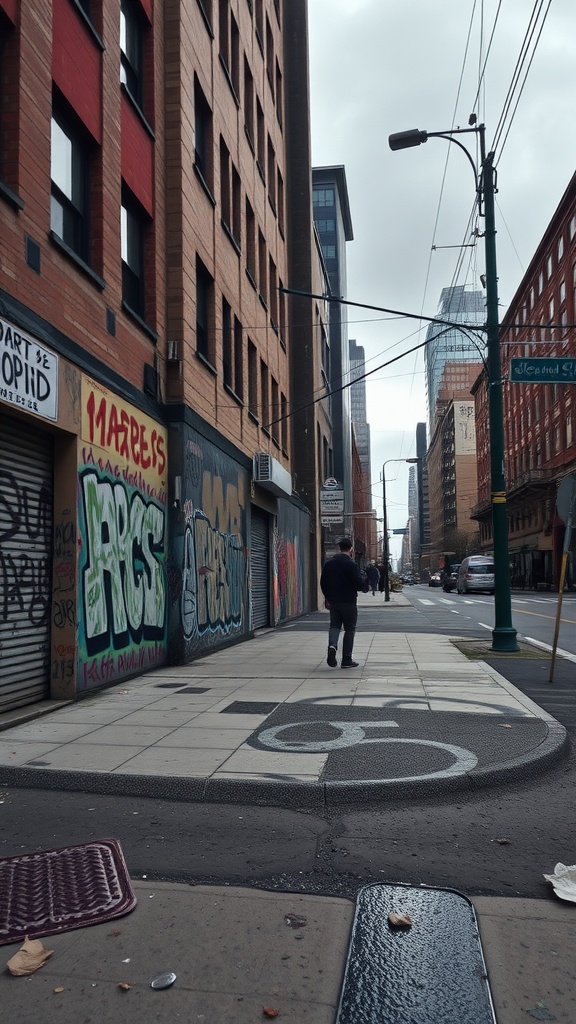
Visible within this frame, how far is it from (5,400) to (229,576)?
27.1 ft

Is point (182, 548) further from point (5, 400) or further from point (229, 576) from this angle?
point (5, 400)

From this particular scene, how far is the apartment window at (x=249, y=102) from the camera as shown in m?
19.2

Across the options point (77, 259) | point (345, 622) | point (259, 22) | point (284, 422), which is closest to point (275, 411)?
point (284, 422)

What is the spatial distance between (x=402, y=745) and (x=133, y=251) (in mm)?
8313

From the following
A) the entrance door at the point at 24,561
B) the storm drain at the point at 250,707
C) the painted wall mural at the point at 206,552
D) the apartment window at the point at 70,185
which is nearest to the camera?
the entrance door at the point at 24,561

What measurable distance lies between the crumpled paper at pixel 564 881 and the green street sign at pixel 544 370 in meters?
9.28

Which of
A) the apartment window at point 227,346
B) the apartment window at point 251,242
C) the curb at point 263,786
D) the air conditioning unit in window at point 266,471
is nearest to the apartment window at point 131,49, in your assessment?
the apartment window at point 227,346

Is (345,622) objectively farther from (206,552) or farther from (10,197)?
(10,197)

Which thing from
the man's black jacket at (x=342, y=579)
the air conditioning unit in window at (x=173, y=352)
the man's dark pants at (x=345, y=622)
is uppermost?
the air conditioning unit in window at (x=173, y=352)

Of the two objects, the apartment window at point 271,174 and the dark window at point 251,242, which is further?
the apartment window at point 271,174

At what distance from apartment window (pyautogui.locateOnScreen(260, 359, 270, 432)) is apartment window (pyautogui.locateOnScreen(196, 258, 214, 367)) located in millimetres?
5422

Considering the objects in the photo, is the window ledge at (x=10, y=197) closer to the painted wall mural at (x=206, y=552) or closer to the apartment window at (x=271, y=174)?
the painted wall mural at (x=206, y=552)

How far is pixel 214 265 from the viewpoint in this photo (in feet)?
47.2

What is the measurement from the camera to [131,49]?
11562 mm
